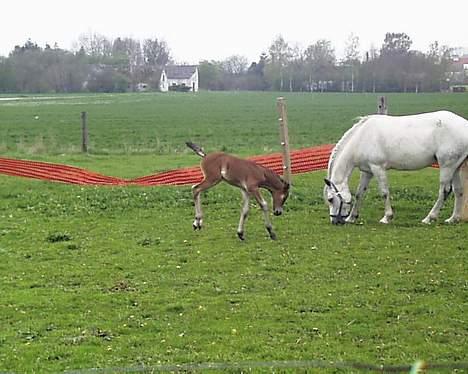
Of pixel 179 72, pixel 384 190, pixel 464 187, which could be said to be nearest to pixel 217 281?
pixel 384 190

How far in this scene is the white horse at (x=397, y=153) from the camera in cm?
1186

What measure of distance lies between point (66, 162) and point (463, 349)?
15694mm

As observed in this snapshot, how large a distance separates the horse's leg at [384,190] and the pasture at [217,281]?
0.17 meters

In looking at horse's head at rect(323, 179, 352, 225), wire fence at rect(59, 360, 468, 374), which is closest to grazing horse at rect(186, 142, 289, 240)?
horse's head at rect(323, 179, 352, 225)

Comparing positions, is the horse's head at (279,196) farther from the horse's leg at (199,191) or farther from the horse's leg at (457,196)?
the horse's leg at (457,196)

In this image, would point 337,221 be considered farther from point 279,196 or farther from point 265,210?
point 265,210

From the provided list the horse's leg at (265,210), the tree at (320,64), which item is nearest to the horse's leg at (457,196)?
the horse's leg at (265,210)

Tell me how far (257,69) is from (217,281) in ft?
403

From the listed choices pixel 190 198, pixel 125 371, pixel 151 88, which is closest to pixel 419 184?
pixel 190 198

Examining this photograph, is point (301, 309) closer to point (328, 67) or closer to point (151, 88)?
point (328, 67)

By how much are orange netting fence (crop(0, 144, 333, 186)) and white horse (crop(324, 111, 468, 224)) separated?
4.07 m

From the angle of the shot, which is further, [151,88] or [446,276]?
[151,88]

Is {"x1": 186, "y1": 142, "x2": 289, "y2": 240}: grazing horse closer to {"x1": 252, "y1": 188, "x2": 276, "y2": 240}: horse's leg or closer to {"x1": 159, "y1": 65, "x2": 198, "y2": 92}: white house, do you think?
{"x1": 252, "y1": 188, "x2": 276, "y2": 240}: horse's leg

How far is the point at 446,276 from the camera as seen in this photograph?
8352 mm
